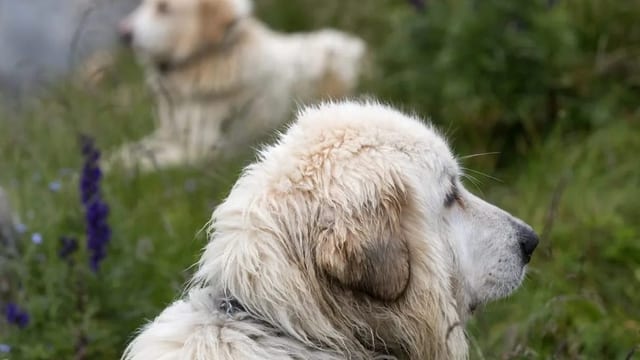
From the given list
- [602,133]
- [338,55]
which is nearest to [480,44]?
[602,133]

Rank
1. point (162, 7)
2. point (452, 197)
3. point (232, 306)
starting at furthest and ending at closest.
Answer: point (162, 7) → point (452, 197) → point (232, 306)

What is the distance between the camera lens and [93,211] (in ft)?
14.0

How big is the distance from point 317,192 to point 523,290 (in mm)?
2015

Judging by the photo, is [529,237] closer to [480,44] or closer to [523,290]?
[523,290]

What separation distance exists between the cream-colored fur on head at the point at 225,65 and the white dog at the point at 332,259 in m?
4.53

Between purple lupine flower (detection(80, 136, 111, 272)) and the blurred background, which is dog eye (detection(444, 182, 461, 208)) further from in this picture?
purple lupine flower (detection(80, 136, 111, 272))

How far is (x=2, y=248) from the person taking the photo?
4.62m

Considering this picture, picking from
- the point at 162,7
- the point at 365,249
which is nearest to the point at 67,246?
the point at 365,249

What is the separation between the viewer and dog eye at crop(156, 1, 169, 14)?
311 inches

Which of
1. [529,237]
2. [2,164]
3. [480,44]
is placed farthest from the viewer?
[480,44]

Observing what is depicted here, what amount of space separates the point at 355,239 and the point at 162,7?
545 centimetres

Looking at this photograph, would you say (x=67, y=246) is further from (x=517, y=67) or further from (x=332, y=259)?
(x=517, y=67)

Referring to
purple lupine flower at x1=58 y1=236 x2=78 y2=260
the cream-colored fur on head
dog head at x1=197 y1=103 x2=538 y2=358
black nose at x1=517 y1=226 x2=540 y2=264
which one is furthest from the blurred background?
dog head at x1=197 y1=103 x2=538 y2=358

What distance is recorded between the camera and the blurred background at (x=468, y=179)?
4.33m
